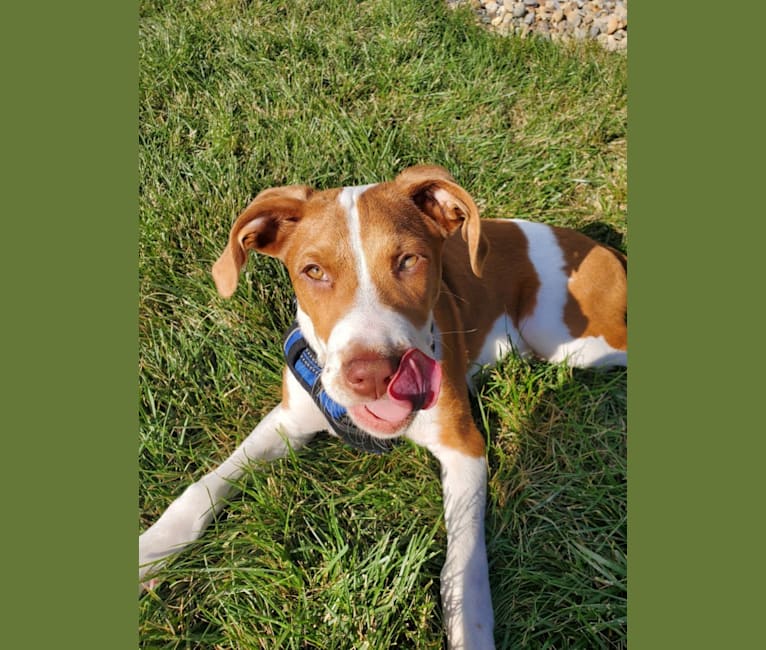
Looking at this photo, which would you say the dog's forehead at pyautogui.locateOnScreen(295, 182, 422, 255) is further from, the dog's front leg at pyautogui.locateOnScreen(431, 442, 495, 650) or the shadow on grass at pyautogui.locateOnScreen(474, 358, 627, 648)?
the shadow on grass at pyautogui.locateOnScreen(474, 358, 627, 648)

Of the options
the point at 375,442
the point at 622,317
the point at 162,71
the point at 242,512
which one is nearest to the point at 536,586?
the point at 375,442

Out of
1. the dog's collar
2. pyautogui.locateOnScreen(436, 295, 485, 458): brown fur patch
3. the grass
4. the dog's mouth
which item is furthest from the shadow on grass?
the dog's mouth

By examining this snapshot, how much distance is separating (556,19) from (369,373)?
16.1 feet

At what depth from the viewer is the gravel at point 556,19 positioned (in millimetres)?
5496

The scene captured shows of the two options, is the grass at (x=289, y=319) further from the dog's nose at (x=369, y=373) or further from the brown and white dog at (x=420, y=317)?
the dog's nose at (x=369, y=373)

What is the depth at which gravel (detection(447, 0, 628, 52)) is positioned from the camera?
5496 mm

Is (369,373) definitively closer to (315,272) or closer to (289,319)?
(315,272)

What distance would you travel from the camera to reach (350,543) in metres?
3.43

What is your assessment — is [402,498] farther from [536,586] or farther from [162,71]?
[162,71]

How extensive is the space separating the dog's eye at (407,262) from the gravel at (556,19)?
3.65 metres

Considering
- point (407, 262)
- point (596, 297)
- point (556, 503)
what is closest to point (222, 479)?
point (407, 262)

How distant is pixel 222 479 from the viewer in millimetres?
3555

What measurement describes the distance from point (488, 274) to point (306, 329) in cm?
147

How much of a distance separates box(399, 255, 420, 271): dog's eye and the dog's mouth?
44 centimetres
